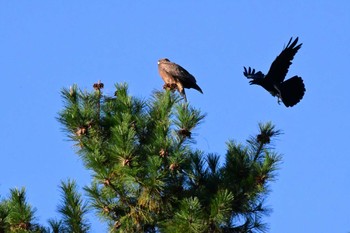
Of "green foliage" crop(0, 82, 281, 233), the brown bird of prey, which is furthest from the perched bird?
"green foliage" crop(0, 82, 281, 233)

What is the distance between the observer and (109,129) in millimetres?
9336

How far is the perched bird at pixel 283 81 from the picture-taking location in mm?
13680

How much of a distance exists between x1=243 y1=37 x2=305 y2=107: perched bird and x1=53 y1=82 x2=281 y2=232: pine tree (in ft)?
Answer: 14.1

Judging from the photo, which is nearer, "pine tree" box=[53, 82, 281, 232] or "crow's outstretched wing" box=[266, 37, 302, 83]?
"pine tree" box=[53, 82, 281, 232]

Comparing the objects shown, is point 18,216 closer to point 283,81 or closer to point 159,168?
point 159,168

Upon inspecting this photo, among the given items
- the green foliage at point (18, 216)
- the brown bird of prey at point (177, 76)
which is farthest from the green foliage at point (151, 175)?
the brown bird of prey at point (177, 76)

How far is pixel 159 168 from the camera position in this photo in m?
8.83

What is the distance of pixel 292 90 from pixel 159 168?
5.29 metres

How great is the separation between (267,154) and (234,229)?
76 centimetres

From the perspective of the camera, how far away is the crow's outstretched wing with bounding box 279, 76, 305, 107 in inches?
536

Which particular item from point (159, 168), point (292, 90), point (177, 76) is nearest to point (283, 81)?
point (292, 90)

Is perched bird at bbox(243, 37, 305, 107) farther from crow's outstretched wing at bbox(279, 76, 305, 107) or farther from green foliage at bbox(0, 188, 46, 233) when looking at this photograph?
green foliage at bbox(0, 188, 46, 233)

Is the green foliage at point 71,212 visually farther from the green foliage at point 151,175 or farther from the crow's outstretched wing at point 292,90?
the crow's outstretched wing at point 292,90

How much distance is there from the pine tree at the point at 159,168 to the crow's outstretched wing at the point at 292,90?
4230mm
